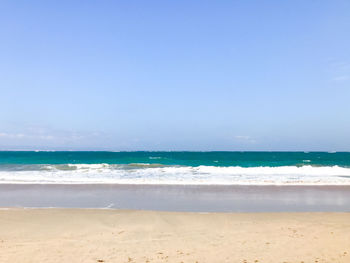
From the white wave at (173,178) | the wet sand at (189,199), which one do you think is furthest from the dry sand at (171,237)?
the white wave at (173,178)

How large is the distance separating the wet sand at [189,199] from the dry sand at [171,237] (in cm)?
145

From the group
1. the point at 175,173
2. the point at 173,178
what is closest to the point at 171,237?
the point at 173,178

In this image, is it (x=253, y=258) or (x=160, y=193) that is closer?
(x=253, y=258)

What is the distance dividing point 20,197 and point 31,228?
21.8 ft

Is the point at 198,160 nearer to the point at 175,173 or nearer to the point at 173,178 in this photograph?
the point at 175,173

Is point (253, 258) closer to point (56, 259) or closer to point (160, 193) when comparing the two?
point (56, 259)

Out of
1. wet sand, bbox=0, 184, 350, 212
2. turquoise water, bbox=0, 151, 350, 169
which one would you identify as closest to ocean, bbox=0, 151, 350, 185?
wet sand, bbox=0, 184, 350, 212

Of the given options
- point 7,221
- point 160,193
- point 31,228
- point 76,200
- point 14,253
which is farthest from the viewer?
point 160,193

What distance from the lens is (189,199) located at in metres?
13.6

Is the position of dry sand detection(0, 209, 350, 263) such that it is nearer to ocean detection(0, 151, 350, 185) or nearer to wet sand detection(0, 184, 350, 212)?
wet sand detection(0, 184, 350, 212)

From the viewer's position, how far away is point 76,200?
43.9ft

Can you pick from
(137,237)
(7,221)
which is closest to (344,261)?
(137,237)

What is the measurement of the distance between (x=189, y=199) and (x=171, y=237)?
620 cm

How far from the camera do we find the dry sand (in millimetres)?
6055
